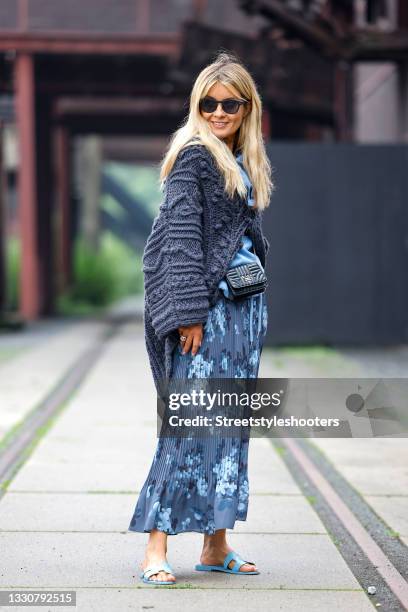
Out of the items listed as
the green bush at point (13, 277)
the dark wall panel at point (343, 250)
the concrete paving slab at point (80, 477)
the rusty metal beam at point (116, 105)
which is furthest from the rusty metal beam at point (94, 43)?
the concrete paving slab at point (80, 477)

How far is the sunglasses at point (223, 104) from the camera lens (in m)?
4.29

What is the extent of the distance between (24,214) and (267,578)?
17597mm

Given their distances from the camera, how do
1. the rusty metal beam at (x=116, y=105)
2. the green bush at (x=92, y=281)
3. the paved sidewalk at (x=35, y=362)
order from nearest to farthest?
the paved sidewalk at (x=35, y=362) → the rusty metal beam at (x=116, y=105) → the green bush at (x=92, y=281)

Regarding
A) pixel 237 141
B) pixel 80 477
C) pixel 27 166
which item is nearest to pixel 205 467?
pixel 237 141

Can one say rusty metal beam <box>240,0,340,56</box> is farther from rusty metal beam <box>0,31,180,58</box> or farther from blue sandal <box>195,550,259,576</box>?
blue sandal <box>195,550,259,576</box>

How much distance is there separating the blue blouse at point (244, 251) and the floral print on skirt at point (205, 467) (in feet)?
0.19

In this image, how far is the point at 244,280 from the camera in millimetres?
4242

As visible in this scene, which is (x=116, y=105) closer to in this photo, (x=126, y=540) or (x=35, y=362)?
(x=35, y=362)

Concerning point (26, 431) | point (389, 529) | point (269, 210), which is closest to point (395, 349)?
point (269, 210)

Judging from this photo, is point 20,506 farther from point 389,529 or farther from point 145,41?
point 145,41

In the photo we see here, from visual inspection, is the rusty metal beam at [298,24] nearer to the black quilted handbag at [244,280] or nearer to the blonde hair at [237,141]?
the blonde hair at [237,141]

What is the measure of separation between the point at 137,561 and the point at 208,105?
1.81m

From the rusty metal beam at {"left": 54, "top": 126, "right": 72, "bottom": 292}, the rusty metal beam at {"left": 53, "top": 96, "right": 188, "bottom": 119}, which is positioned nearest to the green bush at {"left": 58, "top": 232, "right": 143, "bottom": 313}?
the rusty metal beam at {"left": 54, "top": 126, "right": 72, "bottom": 292}

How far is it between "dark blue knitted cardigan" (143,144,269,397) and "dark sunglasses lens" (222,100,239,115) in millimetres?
172
